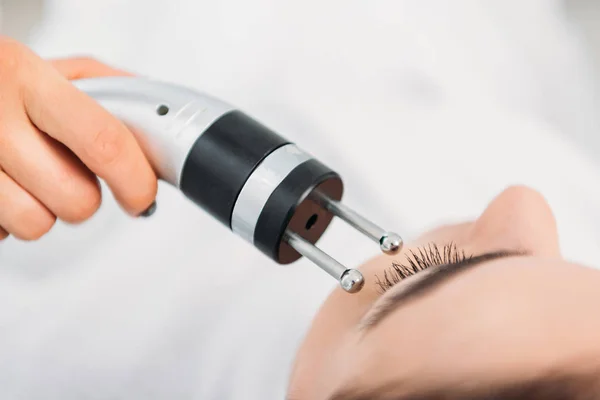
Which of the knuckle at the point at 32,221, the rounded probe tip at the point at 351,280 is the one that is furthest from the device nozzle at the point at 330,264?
the knuckle at the point at 32,221

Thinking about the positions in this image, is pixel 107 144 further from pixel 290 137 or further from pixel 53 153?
pixel 290 137

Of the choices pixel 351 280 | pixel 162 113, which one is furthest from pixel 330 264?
pixel 162 113

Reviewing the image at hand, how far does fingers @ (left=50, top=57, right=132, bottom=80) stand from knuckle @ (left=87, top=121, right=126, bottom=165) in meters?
0.14

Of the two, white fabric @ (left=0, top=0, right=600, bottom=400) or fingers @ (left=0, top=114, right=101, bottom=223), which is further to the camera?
white fabric @ (left=0, top=0, right=600, bottom=400)

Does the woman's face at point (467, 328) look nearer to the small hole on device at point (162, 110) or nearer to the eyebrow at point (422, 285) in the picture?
the eyebrow at point (422, 285)

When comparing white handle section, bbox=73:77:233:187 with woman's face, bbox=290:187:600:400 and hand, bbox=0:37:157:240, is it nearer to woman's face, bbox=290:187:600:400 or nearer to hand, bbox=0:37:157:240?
hand, bbox=0:37:157:240

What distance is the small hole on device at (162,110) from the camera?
45cm

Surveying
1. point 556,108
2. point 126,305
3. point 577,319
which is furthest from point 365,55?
point 577,319

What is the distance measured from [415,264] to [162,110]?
0.76 feet

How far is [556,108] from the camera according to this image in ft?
2.83

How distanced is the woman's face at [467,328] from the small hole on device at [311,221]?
0.07 meters

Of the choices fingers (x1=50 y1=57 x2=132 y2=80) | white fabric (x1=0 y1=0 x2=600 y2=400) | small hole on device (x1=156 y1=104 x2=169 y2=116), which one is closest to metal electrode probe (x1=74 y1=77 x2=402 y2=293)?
small hole on device (x1=156 y1=104 x2=169 y2=116)

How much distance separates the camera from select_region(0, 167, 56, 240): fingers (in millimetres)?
467

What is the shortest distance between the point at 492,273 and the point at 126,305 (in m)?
0.44
